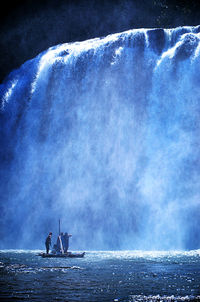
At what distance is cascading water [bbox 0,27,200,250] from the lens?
2431 centimetres

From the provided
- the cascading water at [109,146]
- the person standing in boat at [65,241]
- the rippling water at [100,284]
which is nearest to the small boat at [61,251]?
the person standing in boat at [65,241]

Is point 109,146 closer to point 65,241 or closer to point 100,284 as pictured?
point 65,241

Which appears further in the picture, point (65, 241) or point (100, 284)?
point (65, 241)

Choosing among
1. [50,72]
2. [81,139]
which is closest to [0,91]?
[50,72]

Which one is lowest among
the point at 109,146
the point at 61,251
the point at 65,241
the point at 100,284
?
the point at 100,284

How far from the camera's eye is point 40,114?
30.2m

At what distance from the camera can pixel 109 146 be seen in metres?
27.5

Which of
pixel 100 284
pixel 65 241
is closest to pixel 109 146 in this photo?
pixel 65 241

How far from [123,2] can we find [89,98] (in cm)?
1478

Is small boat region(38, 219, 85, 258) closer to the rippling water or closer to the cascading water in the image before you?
the cascading water

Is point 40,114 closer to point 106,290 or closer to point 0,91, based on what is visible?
point 0,91

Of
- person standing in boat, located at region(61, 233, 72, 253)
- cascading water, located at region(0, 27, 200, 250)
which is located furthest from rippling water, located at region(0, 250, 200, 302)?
cascading water, located at region(0, 27, 200, 250)

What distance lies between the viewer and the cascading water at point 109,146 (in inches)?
957

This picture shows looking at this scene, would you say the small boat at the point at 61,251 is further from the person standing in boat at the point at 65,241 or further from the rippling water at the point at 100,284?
the rippling water at the point at 100,284
